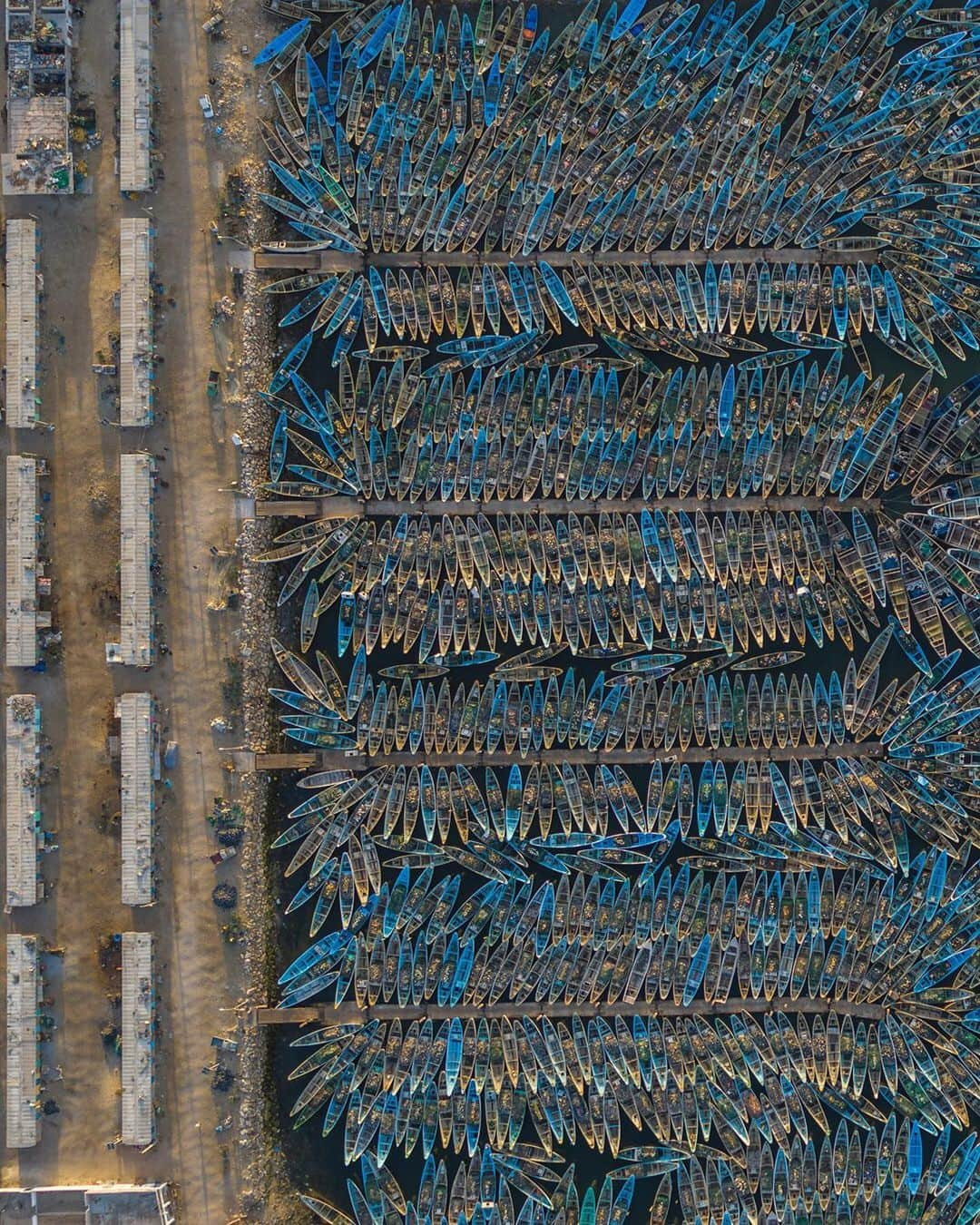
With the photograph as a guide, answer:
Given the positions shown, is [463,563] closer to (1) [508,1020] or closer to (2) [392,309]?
(2) [392,309]

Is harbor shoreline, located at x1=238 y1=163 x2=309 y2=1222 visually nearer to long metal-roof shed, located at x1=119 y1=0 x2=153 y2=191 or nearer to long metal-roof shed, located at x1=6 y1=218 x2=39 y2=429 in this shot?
long metal-roof shed, located at x1=119 y1=0 x2=153 y2=191

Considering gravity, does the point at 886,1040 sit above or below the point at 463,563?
below

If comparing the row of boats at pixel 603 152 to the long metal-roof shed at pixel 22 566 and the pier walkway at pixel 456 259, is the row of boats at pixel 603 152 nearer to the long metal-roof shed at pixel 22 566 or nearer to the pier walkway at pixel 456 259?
the pier walkway at pixel 456 259

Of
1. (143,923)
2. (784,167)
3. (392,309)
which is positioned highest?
(784,167)

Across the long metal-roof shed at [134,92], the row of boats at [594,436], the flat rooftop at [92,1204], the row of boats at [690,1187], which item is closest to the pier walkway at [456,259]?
the row of boats at [594,436]

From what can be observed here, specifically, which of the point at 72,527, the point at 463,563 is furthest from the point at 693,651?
the point at 72,527

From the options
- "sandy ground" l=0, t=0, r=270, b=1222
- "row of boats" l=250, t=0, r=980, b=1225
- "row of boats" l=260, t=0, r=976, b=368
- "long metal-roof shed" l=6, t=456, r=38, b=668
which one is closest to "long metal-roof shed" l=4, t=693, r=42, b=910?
"sandy ground" l=0, t=0, r=270, b=1222
